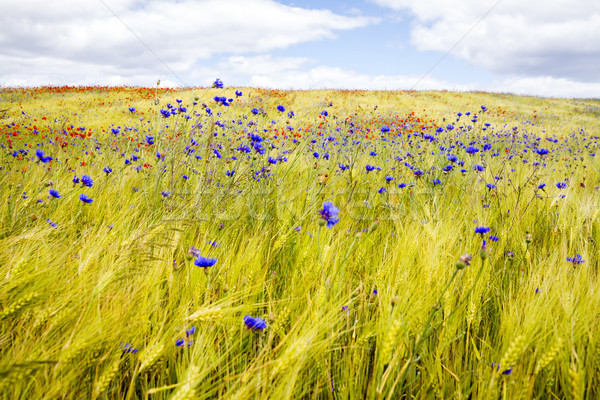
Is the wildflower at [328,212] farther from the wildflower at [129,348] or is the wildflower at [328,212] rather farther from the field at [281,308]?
A: the wildflower at [129,348]

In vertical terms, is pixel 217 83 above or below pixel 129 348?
above

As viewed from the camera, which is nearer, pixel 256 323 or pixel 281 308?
pixel 256 323

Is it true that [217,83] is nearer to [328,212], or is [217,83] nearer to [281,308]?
[328,212]

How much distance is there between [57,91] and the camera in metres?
20.6

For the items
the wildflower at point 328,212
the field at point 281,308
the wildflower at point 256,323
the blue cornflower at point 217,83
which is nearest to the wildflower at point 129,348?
the field at point 281,308

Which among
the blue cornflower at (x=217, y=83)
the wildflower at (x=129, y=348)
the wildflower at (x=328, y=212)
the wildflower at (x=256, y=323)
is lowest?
the wildflower at (x=129, y=348)

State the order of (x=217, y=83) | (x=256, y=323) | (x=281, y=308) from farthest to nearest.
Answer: (x=217, y=83) < (x=281, y=308) < (x=256, y=323)

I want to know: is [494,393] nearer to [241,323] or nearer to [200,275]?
[241,323]

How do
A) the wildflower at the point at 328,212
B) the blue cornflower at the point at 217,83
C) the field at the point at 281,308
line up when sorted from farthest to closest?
1. the blue cornflower at the point at 217,83
2. the wildflower at the point at 328,212
3. the field at the point at 281,308

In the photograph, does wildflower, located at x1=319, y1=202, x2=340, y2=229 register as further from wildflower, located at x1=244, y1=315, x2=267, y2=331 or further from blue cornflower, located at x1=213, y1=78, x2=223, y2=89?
blue cornflower, located at x1=213, y1=78, x2=223, y2=89

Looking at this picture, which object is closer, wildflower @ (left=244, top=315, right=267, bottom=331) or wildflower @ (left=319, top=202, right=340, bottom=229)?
wildflower @ (left=244, top=315, right=267, bottom=331)

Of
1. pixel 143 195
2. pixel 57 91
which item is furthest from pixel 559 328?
pixel 57 91

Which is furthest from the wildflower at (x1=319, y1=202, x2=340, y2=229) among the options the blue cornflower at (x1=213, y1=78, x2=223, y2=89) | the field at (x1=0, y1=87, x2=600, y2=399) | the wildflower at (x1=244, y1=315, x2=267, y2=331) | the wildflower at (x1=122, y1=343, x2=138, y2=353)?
the blue cornflower at (x1=213, y1=78, x2=223, y2=89)

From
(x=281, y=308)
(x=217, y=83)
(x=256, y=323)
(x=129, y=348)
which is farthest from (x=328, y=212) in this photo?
(x=217, y=83)
